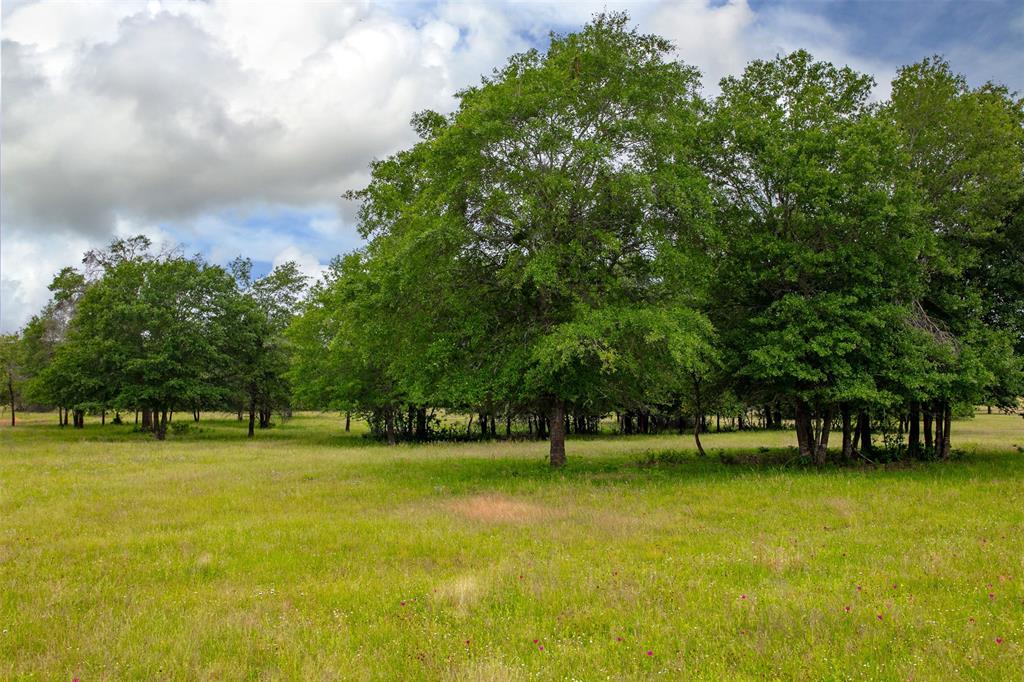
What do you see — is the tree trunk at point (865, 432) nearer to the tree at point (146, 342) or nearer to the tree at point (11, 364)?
the tree at point (146, 342)

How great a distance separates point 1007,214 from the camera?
23172 millimetres

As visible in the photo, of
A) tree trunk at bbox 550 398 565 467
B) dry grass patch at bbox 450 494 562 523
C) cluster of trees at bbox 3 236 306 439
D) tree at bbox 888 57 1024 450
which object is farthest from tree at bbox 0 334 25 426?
tree at bbox 888 57 1024 450

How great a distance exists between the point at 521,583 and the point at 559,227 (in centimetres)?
1425

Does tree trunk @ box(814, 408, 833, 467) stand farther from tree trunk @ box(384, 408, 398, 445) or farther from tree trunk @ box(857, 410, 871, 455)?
tree trunk @ box(384, 408, 398, 445)

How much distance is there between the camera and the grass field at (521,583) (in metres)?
6.45

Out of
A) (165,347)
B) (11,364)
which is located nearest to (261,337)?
(165,347)

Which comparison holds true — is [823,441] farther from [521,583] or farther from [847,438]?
[521,583]

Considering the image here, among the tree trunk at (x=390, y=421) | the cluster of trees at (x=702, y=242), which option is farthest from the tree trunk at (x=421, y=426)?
the cluster of trees at (x=702, y=242)

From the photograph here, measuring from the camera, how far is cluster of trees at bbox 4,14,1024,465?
64.7 feet

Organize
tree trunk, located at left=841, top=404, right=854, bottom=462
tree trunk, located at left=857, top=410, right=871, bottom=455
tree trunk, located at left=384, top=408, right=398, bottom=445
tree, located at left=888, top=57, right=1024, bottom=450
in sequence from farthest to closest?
tree trunk, located at left=384, top=408, right=398, bottom=445, tree trunk, located at left=857, top=410, right=871, bottom=455, tree trunk, located at left=841, top=404, right=854, bottom=462, tree, located at left=888, top=57, right=1024, bottom=450

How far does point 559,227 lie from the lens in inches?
823

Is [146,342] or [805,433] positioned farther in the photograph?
[146,342]

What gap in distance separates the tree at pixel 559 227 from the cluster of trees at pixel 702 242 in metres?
0.08

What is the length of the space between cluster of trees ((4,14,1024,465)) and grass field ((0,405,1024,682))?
4.61 metres
